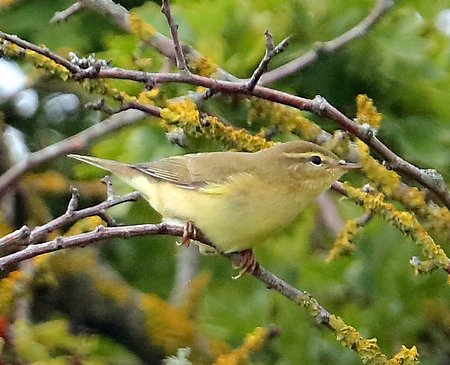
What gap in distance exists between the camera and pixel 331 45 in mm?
2125

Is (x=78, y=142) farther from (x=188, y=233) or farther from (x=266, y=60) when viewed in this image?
(x=266, y=60)

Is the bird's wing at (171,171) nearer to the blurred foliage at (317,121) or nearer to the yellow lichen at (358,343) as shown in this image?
the blurred foliage at (317,121)

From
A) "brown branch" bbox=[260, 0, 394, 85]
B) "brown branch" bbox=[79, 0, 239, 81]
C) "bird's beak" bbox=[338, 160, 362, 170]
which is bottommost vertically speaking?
"bird's beak" bbox=[338, 160, 362, 170]

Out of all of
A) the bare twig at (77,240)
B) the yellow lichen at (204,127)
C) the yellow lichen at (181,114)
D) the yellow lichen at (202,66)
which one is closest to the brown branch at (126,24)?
the yellow lichen at (202,66)

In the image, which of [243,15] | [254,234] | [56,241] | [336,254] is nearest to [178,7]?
[243,15]

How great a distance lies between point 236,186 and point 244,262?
25cm

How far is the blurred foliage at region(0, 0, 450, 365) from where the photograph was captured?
2232mm

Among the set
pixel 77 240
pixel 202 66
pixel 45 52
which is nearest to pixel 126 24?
pixel 202 66

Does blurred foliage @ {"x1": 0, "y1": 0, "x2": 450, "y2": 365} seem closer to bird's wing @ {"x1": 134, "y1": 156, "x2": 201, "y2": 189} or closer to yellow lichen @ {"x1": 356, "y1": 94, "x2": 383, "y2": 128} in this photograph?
bird's wing @ {"x1": 134, "y1": 156, "x2": 201, "y2": 189}

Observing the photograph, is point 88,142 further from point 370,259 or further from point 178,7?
point 370,259

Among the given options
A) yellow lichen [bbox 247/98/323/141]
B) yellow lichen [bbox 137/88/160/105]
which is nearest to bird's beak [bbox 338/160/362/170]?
yellow lichen [bbox 247/98/323/141]

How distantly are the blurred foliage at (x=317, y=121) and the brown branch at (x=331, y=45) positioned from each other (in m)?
0.06

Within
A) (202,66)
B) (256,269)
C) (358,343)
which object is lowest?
(358,343)

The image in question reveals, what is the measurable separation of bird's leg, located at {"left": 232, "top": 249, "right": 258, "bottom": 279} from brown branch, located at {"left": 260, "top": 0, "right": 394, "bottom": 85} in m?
0.37
